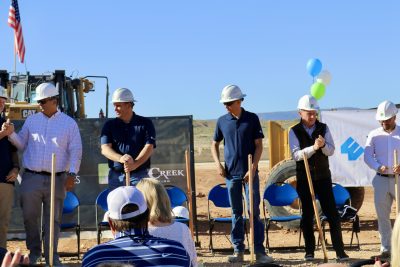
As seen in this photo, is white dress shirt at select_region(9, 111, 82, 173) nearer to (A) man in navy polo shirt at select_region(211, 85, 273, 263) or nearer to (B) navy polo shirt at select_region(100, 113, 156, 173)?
(B) navy polo shirt at select_region(100, 113, 156, 173)

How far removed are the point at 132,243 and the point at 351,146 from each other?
947 centimetres

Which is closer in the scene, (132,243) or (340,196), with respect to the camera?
(132,243)

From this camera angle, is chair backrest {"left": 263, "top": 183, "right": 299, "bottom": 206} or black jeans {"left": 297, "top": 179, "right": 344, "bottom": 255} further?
chair backrest {"left": 263, "top": 183, "right": 299, "bottom": 206}

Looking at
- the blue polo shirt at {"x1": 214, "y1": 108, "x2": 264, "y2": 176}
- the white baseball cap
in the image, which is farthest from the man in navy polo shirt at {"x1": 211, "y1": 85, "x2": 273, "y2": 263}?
the white baseball cap

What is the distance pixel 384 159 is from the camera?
10.1m

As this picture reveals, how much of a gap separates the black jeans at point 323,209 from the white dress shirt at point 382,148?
77cm

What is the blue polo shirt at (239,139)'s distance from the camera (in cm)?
978

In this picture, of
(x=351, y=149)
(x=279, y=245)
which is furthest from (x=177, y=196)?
(x=351, y=149)

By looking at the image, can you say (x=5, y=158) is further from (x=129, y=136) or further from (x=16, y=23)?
(x=16, y=23)

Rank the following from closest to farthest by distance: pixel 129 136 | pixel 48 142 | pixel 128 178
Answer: pixel 128 178, pixel 48 142, pixel 129 136

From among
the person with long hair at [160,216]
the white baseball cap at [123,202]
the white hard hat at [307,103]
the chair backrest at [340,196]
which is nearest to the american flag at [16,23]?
the chair backrest at [340,196]

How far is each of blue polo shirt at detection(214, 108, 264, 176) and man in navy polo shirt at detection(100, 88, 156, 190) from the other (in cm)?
101

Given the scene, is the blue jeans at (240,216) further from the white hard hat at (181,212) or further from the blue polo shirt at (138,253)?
the blue polo shirt at (138,253)

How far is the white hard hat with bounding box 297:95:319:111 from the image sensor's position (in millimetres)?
9609
